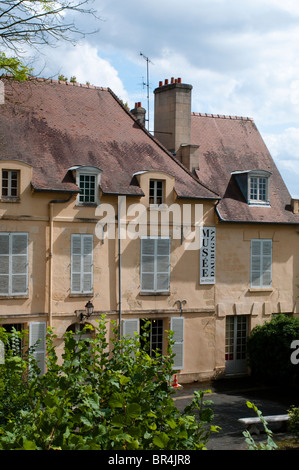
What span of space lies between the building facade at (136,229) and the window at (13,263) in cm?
3

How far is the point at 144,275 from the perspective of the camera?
20.0 m

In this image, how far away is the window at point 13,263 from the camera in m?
18.0

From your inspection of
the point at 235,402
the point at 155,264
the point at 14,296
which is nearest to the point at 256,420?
the point at 235,402

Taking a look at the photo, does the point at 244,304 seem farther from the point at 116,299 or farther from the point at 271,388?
the point at 116,299

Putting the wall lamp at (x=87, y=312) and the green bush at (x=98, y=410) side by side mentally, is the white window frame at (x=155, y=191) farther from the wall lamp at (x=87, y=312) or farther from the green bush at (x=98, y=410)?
the green bush at (x=98, y=410)

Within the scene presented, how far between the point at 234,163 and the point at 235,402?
30.3 ft

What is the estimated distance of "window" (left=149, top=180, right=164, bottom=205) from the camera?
2031 centimetres

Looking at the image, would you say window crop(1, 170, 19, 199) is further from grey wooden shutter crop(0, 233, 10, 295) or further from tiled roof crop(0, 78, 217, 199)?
grey wooden shutter crop(0, 233, 10, 295)

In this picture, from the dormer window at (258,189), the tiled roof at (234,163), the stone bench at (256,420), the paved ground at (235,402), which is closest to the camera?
the stone bench at (256,420)

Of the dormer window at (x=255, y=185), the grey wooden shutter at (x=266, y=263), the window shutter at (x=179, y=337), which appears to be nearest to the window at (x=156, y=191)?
the dormer window at (x=255, y=185)

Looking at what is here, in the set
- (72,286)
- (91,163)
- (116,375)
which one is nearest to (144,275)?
(72,286)

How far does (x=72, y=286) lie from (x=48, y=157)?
401 centimetres

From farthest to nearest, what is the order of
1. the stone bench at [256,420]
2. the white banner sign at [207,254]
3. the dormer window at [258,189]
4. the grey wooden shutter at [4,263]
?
the dormer window at [258,189] → the white banner sign at [207,254] → the grey wooden shutter at [4,263] → the stone bench at [256,420]

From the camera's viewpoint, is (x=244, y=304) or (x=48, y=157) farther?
(x=244, y=304)
